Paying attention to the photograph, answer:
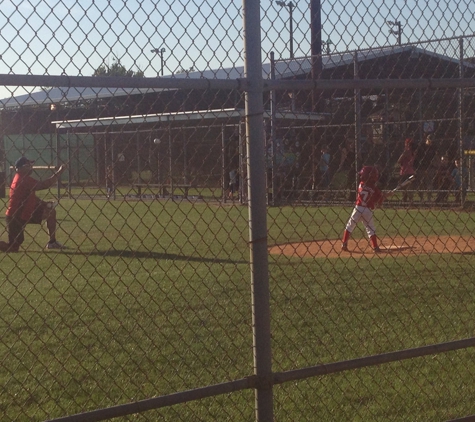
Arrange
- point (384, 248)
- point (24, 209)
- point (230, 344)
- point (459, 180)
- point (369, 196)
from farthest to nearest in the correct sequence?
point (459, 180) < point (384, 248) < point (369, 196) < point (24, 209) < point (230, 344)

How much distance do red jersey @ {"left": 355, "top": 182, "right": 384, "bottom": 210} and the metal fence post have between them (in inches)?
281

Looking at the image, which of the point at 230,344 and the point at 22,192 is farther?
the point at 22,192

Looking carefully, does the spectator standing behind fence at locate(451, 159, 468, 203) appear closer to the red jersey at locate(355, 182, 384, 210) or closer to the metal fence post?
the red jersey at locate(355, 182, 384, 210)

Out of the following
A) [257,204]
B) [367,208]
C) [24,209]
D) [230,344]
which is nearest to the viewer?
[257,204]

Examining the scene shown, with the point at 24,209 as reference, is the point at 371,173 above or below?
above

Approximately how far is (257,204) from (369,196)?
7392 millimetres

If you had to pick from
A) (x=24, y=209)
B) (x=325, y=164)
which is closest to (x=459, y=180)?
(x=325, y=164)

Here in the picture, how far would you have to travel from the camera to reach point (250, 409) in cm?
466

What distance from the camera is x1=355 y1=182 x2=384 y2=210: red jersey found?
10.8m

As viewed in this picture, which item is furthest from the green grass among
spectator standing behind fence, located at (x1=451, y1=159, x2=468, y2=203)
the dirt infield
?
spectator standing behind fence, located at (x1=451, y1=159, x2=468, y2=203)

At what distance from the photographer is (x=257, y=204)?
3654 mm

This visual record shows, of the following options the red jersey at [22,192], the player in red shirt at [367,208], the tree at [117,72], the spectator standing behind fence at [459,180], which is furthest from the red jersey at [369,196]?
the tree at [117,72]

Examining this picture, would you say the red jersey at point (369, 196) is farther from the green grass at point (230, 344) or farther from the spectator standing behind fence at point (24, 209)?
the spectator standing behind fence at point (24, 209)

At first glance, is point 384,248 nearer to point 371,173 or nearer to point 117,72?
point 371,173
